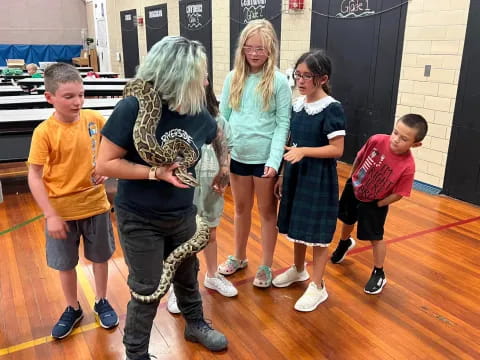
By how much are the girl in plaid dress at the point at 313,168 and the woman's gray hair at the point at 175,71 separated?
82 cm

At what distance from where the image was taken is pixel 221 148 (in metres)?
2.26

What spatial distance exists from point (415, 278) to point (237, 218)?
140cm

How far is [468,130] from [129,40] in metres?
10.8

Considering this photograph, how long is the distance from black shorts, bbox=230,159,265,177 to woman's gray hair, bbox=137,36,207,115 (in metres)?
1.04

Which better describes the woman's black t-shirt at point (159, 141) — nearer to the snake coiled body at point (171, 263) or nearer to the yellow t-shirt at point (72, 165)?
the snake coiled body at point (171, 263)

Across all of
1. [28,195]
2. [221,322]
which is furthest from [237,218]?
[28,195]

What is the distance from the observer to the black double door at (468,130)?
448 centimetres

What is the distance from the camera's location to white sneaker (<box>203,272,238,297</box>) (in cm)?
284

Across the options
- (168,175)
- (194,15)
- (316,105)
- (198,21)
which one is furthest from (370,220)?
(194,15)

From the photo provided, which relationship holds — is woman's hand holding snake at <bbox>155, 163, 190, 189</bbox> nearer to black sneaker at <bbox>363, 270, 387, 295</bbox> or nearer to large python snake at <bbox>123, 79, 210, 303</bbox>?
large python snake at <bbox>123, 79, 210, 303</bbox>

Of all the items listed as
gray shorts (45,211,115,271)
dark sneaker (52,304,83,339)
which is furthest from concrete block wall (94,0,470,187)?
dark sneaker (52,304,83,339)

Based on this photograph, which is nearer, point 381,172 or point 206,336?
point 206,336

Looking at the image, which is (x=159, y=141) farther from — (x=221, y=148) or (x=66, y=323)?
(x=66, y=323)

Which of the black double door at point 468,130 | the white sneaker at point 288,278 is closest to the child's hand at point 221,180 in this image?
the white sneaker at point 288,278
